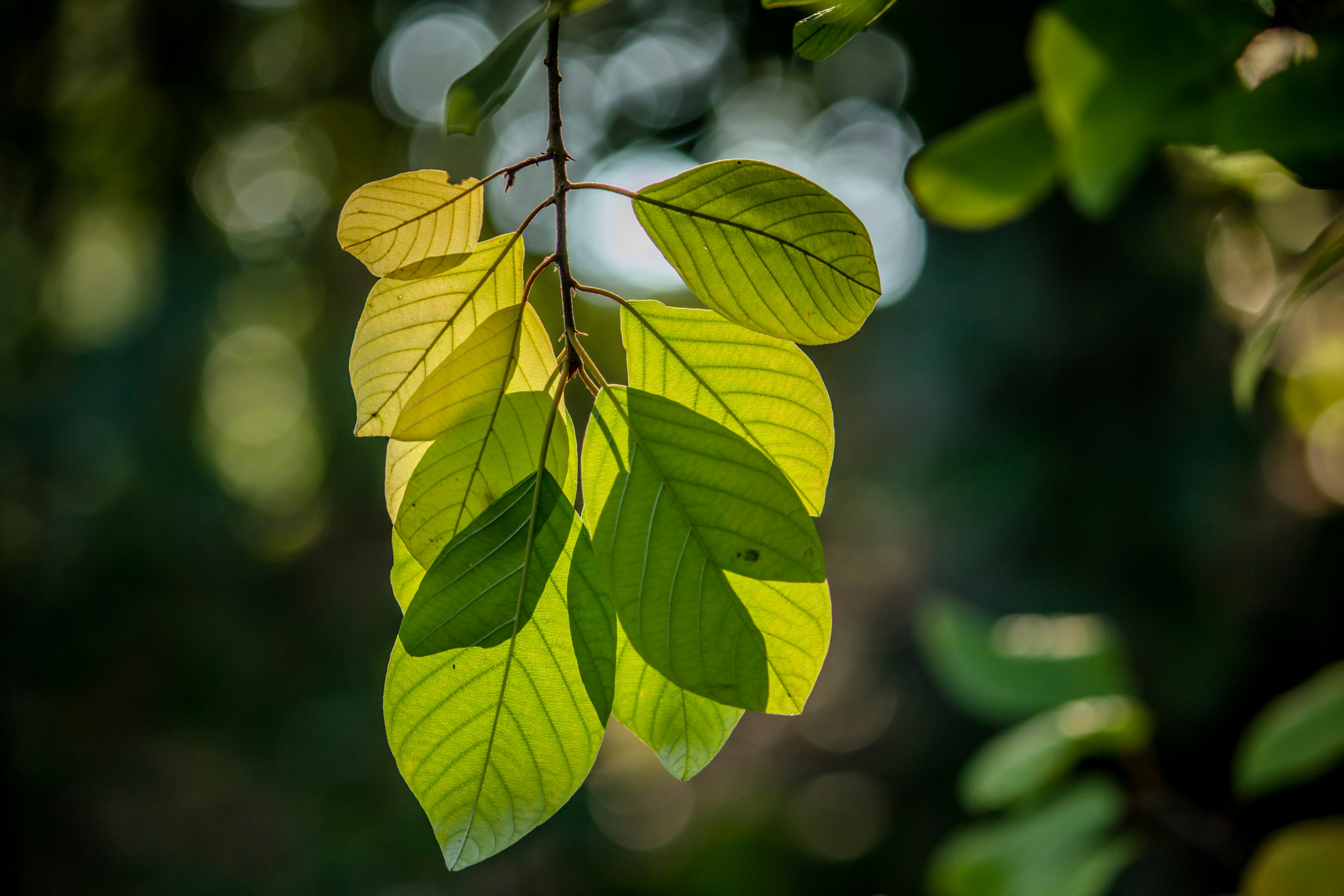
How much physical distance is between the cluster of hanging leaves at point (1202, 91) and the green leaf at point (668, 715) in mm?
519

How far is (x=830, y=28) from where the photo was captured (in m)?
0.39

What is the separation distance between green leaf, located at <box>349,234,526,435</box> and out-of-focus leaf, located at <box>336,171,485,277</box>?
0.01 metres

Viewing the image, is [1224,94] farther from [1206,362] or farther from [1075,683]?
[1206,362]

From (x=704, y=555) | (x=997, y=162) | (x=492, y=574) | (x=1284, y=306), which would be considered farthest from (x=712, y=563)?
(x=997, y=162)

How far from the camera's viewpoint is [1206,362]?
266cm

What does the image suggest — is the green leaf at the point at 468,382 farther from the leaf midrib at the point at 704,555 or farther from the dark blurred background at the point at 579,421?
the dark blurred background at the point at 579,421

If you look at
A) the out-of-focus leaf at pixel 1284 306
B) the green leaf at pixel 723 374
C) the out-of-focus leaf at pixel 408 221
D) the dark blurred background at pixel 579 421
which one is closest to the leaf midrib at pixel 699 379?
the green leaf at pixel 723 374

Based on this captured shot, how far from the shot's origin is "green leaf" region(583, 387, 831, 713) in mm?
394

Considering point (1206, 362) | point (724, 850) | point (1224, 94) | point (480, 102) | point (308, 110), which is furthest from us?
point (308, 110)

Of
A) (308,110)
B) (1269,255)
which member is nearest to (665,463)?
(1269,255)

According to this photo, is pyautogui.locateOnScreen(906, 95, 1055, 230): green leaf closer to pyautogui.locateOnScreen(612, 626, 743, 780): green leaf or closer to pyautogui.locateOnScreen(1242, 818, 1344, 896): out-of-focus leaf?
pyautogui.locateOnScreen(612, 626, 743, 780): green leaf

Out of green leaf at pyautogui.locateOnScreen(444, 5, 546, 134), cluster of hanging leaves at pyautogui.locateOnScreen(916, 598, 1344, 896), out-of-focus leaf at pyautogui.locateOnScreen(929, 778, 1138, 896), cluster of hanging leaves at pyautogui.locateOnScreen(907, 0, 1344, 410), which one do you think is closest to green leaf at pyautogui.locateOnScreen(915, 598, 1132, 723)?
cluster of hanging leaves at pyautogui.locateOnScreen(916, 598, 1344, 896)

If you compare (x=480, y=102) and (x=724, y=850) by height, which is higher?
(x=480, y=102)

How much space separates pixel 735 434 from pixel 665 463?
0.13 ft
